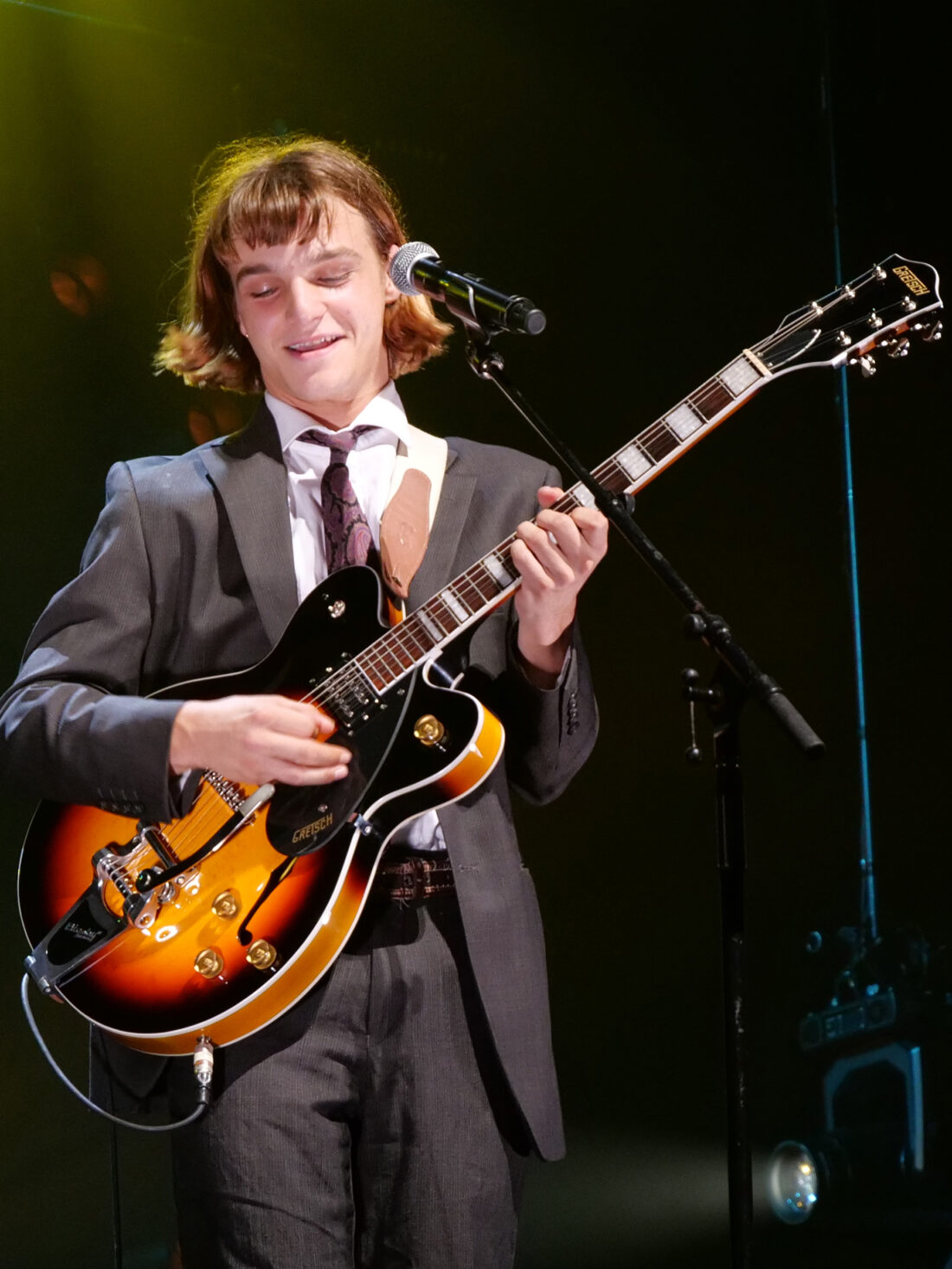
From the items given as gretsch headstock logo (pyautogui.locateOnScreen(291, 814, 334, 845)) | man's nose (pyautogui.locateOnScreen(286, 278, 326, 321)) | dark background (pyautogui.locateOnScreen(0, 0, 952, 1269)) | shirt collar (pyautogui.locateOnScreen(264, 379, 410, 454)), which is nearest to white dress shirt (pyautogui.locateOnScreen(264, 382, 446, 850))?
shirt collar (pyautogui.locateOnScreen(264, 379, 410, 454))

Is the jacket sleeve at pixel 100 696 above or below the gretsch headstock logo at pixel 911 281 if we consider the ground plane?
below

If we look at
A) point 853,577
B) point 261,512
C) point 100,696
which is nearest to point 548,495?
point 261,512

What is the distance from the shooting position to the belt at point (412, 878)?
203 centimetres

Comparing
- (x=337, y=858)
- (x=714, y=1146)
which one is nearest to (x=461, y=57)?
(x=337, y=858)

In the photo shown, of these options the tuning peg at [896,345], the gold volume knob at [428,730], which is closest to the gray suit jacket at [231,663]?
the gold volume knob at [428,730]

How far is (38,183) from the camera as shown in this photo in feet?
9.26

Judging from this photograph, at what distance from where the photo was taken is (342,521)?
221 centimetres

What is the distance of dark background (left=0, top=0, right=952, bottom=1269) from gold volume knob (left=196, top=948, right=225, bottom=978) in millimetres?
1038

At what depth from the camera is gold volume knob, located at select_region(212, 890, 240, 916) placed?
1.97 metres

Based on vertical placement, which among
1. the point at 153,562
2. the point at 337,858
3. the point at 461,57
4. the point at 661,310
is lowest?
the point at 337,858

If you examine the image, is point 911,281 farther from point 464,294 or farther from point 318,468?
point 318,468

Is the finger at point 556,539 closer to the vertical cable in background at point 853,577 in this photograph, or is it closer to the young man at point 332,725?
the young man at point 332,725

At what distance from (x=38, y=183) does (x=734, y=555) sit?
1.93 meters

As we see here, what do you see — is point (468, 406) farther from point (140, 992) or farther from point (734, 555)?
point (140, 992)
